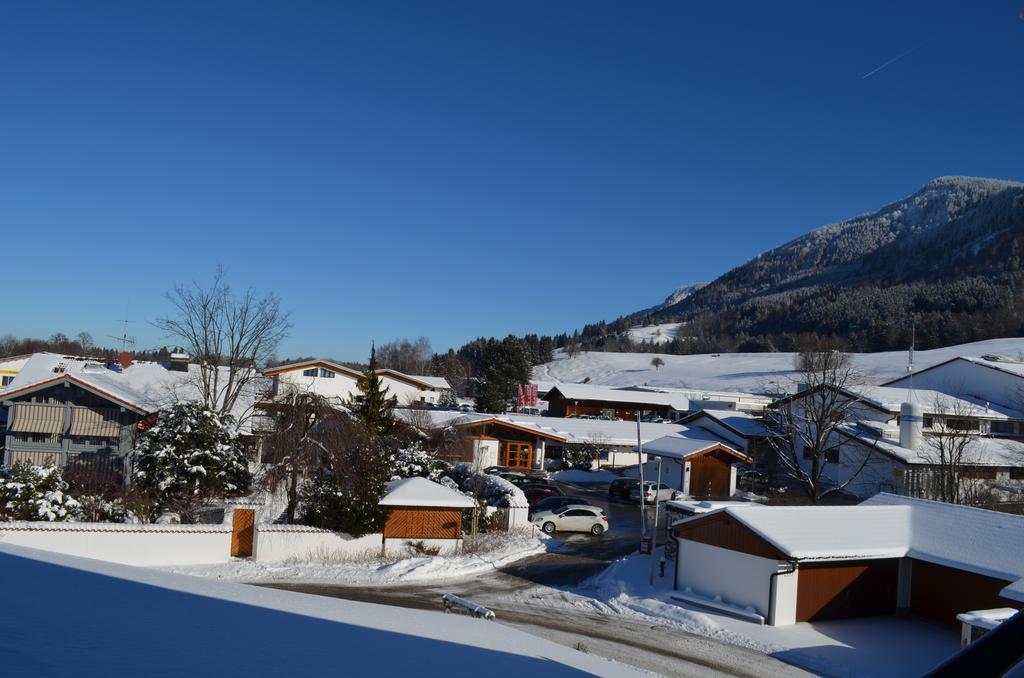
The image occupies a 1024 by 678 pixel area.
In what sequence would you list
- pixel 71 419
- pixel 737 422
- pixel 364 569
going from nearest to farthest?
pixel 364 569
pixel 71 419
pixel 737 422

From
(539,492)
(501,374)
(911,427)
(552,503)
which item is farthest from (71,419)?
(501,374)

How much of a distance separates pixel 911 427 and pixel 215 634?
42.4 metres

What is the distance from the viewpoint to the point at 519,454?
53.0 metres

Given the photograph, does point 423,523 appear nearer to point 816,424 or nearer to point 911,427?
point 816,424

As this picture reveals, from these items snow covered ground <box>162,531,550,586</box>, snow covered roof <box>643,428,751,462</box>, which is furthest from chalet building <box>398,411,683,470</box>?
snow covered ground <box>162,531,550,586</box>

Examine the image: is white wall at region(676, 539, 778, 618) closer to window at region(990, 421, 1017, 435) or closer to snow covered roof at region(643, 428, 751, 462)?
snow covered roof at region(643, 428, 751, 462)

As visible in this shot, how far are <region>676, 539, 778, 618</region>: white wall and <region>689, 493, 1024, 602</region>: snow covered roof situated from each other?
0.92m

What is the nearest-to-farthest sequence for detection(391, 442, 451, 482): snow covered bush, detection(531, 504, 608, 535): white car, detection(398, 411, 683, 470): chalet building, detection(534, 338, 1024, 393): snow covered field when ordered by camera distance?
1. detection(531, 504, 608, 535): white car
2. detection(391, 442, 451, 482): snow covered bush
3. detection(398, 411, 683, 470): chalet building
4. detection(534, 338, 1024, 393): snow covered field

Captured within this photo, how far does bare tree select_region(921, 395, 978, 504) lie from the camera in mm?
35000

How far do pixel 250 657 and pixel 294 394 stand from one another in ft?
83.4

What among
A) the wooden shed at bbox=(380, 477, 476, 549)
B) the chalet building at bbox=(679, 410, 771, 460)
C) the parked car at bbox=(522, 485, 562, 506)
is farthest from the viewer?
the chalet building at bbox=(679, 410, 771, 460)

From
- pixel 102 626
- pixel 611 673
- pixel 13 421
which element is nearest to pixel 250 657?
pixel 102 626

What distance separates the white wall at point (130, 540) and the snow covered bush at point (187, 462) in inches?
127

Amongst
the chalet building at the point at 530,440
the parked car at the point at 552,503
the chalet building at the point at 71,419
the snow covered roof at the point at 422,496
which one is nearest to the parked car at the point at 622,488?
the parked car at the point at 552,503
